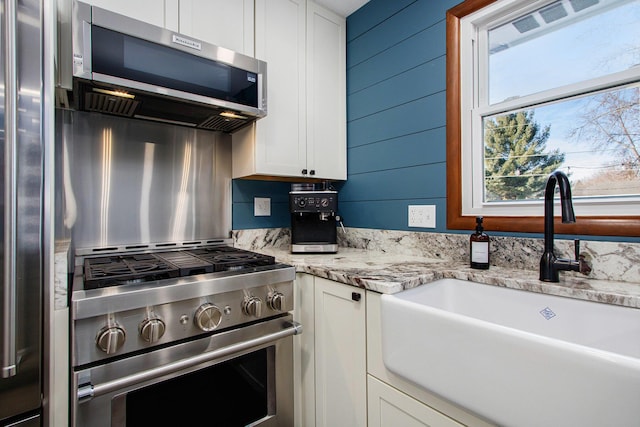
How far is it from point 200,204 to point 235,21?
0.98 metres

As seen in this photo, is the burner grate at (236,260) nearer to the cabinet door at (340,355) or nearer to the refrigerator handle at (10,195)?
the cabinet door at (340,355)

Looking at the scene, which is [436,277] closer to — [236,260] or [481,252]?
[481,252]

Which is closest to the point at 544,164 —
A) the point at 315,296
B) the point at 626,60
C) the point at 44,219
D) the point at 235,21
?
the point at 626,60

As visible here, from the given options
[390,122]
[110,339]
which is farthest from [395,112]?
[110,339]

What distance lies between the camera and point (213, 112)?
1523mm

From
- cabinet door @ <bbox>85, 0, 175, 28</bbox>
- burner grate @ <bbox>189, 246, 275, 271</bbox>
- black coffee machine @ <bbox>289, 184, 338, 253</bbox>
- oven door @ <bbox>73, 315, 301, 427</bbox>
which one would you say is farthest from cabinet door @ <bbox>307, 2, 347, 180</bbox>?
oven door @ <bbox>73, 315, 301, 427</bbox>

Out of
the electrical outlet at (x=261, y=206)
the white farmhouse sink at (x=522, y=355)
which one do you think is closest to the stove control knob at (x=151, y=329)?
the white farmhouse sink at (x=522, y=355)

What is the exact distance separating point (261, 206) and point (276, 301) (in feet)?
2.90

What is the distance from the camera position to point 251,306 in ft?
3.88

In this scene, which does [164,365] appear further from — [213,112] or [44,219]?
[213,112]

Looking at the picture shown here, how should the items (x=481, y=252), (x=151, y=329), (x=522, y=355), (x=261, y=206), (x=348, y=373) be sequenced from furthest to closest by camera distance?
(x=261, y=206) < (x=481, y=252) < (x=348, y=373) < (x=151, y=329) < (x=522, y=355)

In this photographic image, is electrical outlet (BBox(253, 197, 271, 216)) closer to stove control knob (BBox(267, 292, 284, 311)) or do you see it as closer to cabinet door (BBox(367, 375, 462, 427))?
stove control knob (BBox(267, 292, 284, 311))

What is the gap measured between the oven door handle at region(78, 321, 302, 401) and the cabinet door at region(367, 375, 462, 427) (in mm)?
377

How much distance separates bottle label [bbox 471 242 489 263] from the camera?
1273 mm
